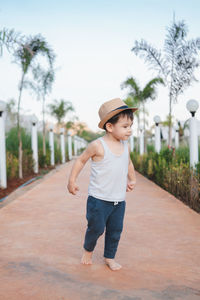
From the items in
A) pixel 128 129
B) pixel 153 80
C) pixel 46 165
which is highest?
pixel 153 80

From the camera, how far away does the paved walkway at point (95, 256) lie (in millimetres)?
2115

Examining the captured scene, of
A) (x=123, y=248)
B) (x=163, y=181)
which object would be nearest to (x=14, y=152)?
(x=163, y=181)

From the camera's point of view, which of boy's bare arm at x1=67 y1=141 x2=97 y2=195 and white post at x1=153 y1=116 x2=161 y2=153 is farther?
white post at x1=153 y1=116 x2=161 y2=153

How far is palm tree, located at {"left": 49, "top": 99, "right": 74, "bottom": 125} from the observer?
20438 millimetres

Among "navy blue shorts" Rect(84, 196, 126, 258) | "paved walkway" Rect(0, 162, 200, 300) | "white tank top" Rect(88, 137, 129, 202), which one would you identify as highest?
"white tank top" Rect(88, 137, 129, 202)

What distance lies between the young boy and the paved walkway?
0.28 meters

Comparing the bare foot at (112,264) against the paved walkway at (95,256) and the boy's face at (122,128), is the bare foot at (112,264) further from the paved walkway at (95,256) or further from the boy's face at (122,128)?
the boy's face at (122,128)

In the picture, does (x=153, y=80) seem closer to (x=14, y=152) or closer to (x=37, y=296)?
(x=14, y=152)

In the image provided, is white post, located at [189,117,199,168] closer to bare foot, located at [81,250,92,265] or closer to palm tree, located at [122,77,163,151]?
bare foot, located at [81,250,92,265]

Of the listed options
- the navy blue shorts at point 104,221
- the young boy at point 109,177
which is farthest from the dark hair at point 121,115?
the navy blue shorts at point 104,221

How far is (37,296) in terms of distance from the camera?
2014 millimetres

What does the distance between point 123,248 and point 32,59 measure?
7510 millimetres

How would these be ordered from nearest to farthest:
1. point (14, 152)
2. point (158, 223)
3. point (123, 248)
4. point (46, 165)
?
point (123, 248) < point (158, 223) < point (14, 152) < point (46, 165)

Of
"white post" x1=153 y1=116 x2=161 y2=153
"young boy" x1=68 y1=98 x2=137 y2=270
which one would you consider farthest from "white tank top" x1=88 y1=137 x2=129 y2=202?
"white post" x1=153 y1=116 x2=161 y2=153
